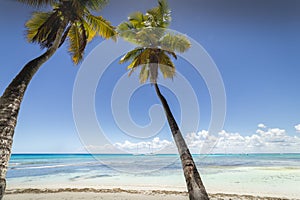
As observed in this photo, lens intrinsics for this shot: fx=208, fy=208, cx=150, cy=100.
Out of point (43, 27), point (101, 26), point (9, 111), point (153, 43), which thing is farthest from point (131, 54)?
point (9, 111)

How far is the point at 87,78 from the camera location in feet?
33.4

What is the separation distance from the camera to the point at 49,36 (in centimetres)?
780

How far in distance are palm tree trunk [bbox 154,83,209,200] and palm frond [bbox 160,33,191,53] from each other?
2647 millimetres

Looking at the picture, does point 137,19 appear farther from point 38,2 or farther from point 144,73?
point 38,2

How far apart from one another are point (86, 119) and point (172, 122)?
13.3 ft

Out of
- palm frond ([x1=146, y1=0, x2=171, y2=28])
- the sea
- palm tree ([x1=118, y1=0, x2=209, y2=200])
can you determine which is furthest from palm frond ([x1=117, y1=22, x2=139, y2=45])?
the sea

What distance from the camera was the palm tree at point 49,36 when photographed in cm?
405

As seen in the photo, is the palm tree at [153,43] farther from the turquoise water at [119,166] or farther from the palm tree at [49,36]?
the turquoise water at [119,166]

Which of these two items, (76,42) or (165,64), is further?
(165,64)

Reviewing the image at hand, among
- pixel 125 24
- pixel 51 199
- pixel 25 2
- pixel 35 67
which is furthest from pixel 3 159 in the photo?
pixel 125 24

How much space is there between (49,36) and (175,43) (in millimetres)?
5311

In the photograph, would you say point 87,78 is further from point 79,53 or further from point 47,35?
point 47,35

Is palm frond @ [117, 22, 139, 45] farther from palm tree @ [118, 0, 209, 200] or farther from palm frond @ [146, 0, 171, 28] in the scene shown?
palm frond @ [146, 0, 171, 28]

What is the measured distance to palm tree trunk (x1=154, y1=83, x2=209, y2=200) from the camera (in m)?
6.85
